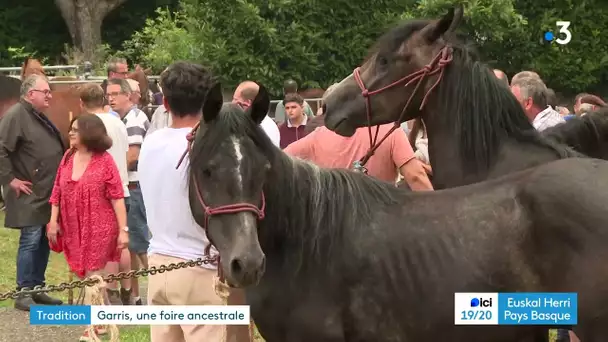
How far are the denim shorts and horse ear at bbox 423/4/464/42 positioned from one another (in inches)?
173

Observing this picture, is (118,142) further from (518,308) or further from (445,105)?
(518,308)

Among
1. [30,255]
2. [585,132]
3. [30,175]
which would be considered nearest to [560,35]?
[30,175]

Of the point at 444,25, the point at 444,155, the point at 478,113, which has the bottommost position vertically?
the point at 444,155

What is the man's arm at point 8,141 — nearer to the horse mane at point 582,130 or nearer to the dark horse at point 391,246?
the horse mane at point 582,130

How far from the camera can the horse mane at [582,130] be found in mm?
5648

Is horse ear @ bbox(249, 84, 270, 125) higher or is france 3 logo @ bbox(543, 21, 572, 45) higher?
france 3 logo @ bbox(543, 21, 572, 45)

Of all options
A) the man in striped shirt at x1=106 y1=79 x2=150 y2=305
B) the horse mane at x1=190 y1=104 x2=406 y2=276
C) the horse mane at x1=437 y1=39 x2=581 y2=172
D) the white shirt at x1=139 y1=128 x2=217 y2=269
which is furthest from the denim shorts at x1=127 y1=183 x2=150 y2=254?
the horse mane at x1=190 y1=104 x2=406 y2=276

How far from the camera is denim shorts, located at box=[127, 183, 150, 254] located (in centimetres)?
890

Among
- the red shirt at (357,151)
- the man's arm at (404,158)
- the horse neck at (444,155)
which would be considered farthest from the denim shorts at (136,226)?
the horse neck at (444,155)

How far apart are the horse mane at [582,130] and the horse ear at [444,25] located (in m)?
0.93

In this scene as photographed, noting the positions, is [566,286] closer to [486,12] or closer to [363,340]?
[363,340]

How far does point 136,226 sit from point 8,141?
56.8 inches

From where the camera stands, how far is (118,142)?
8.43m

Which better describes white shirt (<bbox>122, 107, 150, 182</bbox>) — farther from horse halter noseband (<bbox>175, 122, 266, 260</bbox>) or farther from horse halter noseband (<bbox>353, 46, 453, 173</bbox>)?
horse halter noseband (<bbox>175, 122, 266, 260</bbox>)
